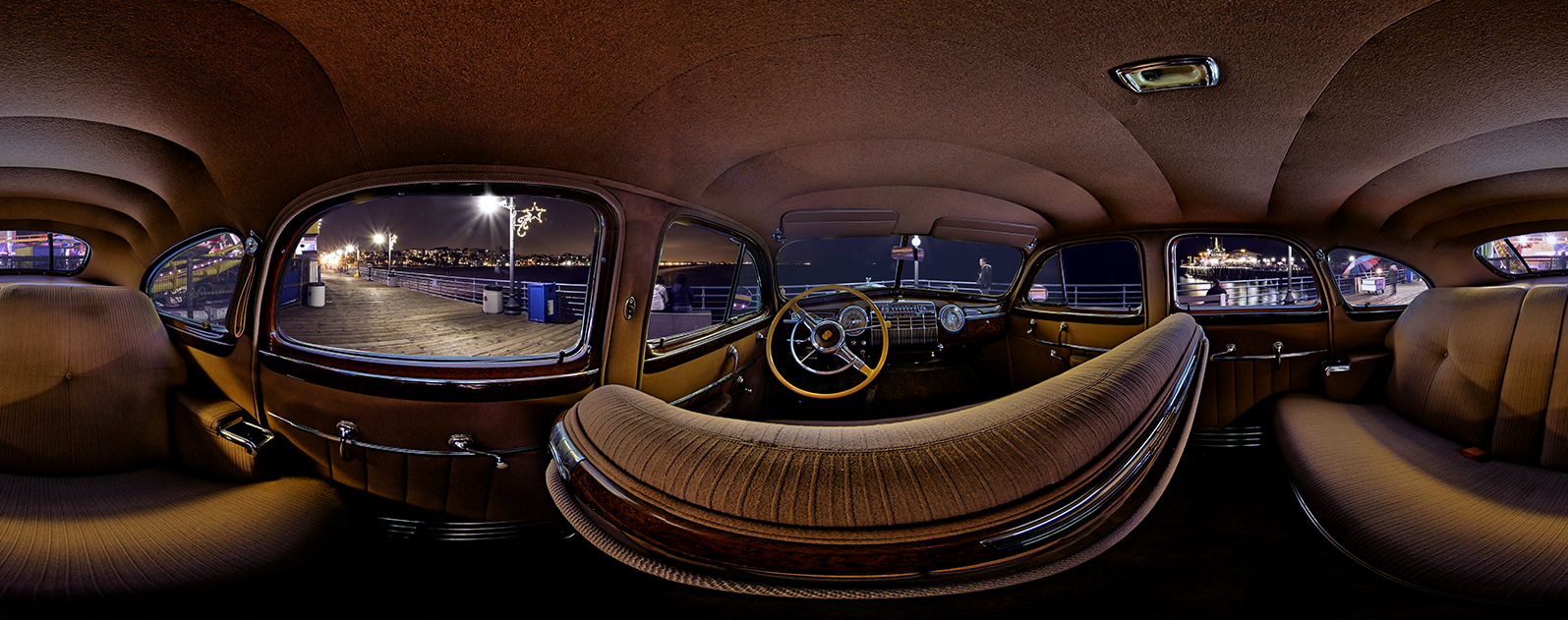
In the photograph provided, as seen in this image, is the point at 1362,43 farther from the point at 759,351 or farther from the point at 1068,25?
the point at 759,351

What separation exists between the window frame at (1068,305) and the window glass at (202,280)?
510 centimetres

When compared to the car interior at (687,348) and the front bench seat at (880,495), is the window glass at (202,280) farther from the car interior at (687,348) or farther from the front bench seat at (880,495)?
the front bench seat at (880,495)

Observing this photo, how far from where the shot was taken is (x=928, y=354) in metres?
A: 4.12

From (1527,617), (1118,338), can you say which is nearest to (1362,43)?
(1527,617)

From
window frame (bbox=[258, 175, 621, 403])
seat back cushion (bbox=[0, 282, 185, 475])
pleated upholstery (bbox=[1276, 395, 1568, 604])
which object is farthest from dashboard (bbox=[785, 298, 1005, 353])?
seat back cushion (bbox=[0, 282, 185, 475])

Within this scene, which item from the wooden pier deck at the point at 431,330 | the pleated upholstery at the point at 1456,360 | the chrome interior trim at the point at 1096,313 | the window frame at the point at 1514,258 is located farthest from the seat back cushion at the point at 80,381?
the window frame at the point at 1514,258

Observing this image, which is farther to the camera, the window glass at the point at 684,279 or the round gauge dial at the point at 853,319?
the round gauge dial at the point at 853,319

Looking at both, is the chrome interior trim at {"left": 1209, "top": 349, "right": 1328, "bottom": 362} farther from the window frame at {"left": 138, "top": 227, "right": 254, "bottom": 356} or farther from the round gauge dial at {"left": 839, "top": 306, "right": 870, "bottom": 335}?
the window frame at {"left": 138, "top": 227, "right": 254, "bottom": 356}

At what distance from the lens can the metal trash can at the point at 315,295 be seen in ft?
6.24

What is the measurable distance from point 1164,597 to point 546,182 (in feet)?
7.21

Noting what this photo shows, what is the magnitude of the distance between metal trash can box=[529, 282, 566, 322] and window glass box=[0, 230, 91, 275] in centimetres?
813

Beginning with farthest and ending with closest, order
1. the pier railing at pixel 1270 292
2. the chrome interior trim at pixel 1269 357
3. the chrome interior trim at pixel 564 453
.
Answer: the pier railing at pixel 1270 292 < the chrome interior trim at pixel 1269 357 < the chrome interior trim at pixel 564 453

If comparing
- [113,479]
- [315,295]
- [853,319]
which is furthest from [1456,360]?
[113,479]

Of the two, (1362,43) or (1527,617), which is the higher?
(1362,43)
